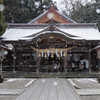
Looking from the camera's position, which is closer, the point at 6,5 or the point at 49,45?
the point at 49,45

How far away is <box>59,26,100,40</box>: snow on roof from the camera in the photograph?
1636 centimetres

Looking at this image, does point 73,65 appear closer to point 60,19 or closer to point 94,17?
point 60,19

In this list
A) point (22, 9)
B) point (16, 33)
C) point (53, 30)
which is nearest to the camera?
point (53, 30)

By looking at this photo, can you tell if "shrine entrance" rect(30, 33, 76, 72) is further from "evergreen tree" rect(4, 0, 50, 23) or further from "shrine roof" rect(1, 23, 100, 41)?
"evergreen tree" rect(4, 0, 50, 23)

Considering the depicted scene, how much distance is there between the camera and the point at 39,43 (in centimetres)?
1566

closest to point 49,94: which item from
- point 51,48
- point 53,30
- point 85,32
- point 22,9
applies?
point 51,48

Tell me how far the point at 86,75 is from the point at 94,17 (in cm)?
1710

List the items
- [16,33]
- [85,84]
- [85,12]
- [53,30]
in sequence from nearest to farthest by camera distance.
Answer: [85,84]
[53,30]
[16,33]
[85,12]

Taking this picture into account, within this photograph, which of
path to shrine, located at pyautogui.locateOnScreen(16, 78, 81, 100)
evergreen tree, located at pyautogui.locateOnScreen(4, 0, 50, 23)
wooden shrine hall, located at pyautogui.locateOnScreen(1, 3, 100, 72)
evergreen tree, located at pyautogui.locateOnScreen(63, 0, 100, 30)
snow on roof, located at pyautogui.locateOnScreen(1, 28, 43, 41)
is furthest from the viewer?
evergreen tree, located at pyautogui.locateOnScreen(4, 0, 50, 23)

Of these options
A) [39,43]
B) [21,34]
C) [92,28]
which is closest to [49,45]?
[39,43]

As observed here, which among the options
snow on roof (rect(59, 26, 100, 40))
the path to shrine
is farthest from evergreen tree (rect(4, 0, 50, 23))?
the path to shrine

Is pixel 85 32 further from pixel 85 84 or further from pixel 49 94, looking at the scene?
pixel 49 94

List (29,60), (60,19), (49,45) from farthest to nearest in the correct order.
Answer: (60,19)
(29,60)
(49,45)

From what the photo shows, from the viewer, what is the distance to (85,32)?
18094 millimetres
